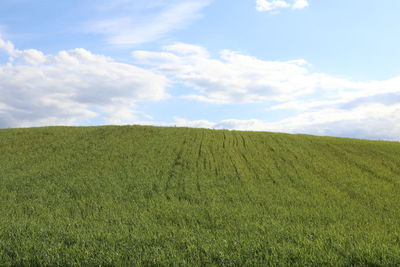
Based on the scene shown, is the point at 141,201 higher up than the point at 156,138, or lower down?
lower down

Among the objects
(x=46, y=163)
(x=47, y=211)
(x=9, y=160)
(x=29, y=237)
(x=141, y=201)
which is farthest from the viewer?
(x=9, y=160)

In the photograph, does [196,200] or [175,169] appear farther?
[175,169]

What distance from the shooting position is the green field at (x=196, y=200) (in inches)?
344

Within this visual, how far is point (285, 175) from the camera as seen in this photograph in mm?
22703

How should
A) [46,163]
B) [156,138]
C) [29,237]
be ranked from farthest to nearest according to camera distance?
[156,138] → [46,163] → [29,237]

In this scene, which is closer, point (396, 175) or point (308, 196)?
point (308, 196)

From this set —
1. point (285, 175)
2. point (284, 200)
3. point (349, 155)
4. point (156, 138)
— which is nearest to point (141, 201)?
point (284, 200)

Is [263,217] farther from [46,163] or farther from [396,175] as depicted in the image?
[46,163]

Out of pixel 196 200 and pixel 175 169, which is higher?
pixel 175 169

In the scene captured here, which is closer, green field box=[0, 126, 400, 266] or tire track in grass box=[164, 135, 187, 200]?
green field box=[0, 126, 400, 266]

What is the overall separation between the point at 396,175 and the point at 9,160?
1282 inches

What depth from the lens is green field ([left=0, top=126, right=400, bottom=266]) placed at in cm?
874

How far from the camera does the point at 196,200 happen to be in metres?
17.3

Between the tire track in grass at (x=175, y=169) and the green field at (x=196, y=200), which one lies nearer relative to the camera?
the green field at (x=196, y=200)
